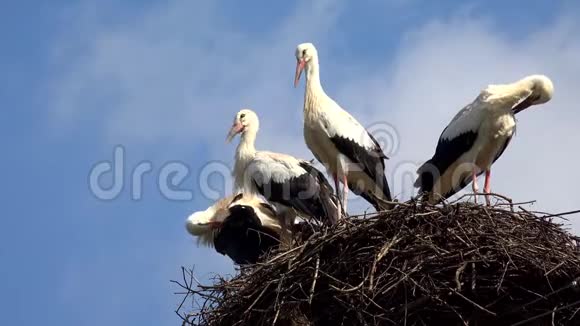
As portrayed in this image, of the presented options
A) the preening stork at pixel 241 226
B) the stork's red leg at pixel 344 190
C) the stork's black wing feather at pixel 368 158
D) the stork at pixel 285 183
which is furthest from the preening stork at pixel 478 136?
the preening stork at pixel 241 226

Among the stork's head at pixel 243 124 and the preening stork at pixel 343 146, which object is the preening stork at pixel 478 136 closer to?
the preening stork at pixel 343 146

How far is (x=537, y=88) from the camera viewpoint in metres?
9.71

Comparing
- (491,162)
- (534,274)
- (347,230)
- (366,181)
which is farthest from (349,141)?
(534,274)

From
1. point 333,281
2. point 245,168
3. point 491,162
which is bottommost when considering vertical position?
point 333,281

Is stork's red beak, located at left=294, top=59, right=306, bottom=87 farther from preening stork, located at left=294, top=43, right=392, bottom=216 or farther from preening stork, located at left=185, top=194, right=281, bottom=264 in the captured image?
preening stork, located at left=185, top=194, right=281, bottom=264

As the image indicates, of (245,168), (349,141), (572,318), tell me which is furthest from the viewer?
(245,168)

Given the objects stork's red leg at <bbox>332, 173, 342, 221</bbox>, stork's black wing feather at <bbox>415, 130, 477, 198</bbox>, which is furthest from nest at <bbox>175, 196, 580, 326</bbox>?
stork's black wing feather at <bbox>415, 130, 477, 198</bbox>

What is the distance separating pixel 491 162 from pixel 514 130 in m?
0.29

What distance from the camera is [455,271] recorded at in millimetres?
7434

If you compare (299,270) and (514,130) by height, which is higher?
(514,130)

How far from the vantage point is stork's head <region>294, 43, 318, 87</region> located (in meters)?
10.2

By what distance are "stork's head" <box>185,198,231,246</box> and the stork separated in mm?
235

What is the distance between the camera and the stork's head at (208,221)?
1059 centimetres

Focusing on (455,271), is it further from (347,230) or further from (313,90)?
(313,90)
